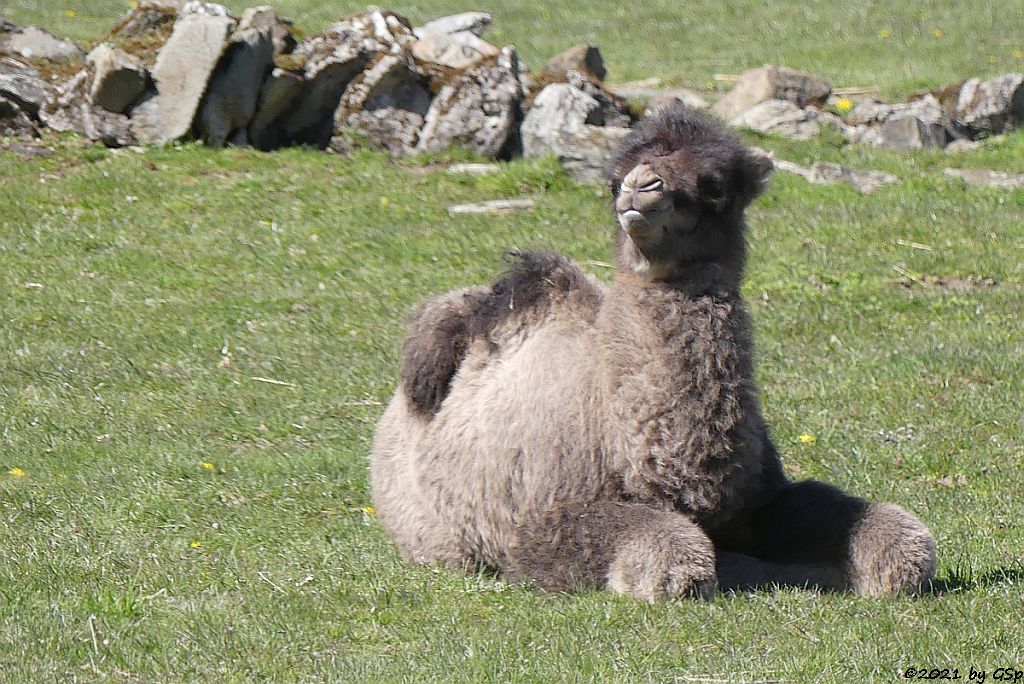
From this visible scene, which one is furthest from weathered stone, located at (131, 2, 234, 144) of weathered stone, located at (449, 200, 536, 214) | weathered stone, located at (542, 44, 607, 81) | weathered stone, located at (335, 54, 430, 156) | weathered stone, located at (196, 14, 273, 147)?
weathered stone, located at (542, 44, 607, 81)

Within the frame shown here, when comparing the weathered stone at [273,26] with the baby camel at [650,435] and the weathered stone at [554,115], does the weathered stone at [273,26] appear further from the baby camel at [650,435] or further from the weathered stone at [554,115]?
the baby camel at [650,435]

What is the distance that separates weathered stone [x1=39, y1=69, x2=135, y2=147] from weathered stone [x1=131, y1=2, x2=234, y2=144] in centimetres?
18

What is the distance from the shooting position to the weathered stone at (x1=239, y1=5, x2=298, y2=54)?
17.2 meters

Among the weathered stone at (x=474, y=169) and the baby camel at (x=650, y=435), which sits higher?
the baby camel at (x=650, y=435)

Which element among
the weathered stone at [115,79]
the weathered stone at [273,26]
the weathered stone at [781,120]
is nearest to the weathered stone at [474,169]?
the weathered stone at [273,26]

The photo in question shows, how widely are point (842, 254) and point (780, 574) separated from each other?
8275mm

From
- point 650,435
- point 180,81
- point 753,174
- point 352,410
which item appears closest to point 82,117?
point 180,81

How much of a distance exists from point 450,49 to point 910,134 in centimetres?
579

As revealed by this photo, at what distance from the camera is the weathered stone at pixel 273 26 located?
17.2m

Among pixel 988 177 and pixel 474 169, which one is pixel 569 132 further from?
pixel 988 177

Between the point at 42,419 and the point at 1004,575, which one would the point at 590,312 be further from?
the point at 42,419

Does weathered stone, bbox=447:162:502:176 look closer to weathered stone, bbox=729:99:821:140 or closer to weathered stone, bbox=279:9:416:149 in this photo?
weathered stone, bbox=279:9:416:149

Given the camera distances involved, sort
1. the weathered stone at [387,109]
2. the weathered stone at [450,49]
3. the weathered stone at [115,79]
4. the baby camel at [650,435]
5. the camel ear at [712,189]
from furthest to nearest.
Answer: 1. the weathered stone at [450,49]
2. the weathered stone at [387,109]
3. the weathered stone at [115,79]
4. the camel ear at [712,189]
5. the baby camel at [650,435]

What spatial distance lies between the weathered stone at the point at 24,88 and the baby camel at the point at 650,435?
11.3 meters
